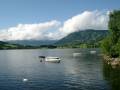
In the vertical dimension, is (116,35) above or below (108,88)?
above

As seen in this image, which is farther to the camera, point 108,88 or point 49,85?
point 49,85

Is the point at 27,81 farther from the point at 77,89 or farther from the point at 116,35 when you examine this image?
the point at 116,35

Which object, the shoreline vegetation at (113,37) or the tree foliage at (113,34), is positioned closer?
the shoreline vegetation at (113,37)

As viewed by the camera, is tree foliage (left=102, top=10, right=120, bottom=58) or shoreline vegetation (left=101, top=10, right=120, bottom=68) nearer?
shoreline vegetation (left=101, top=10, right=120, bottom=68)

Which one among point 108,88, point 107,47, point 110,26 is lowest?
point 108,88

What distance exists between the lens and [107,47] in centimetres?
15700

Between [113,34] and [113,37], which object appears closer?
[113,34]

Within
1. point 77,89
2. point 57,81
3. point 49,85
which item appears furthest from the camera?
point 57,81

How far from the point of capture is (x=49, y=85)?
8256cm

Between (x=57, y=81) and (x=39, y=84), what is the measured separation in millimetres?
8064

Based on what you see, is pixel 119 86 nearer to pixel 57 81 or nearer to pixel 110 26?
pixel 57 81

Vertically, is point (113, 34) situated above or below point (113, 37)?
above

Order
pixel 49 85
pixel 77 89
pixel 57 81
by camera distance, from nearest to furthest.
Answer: pixel 77 89
pixel 49 85
pixel 57 81

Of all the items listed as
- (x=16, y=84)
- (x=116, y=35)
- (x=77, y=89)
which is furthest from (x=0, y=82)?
(x=116, y=35)
